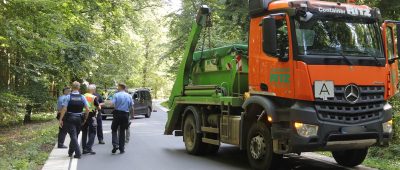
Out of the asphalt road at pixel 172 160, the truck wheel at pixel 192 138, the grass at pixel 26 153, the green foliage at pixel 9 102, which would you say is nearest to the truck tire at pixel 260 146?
the asphalt road at pixel 172 160

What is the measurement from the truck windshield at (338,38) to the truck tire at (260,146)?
1695 mm

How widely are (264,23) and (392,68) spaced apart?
272 cm

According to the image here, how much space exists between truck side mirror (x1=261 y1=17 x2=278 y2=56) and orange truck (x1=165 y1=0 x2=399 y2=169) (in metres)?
0.02

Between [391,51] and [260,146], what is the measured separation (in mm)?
3035

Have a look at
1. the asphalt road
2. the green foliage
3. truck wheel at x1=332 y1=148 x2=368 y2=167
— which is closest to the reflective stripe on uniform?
the asphalt road

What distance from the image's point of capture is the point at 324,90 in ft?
26.6

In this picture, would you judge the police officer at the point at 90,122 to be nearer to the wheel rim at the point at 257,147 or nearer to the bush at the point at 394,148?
the wheel rim at the point at 257,147

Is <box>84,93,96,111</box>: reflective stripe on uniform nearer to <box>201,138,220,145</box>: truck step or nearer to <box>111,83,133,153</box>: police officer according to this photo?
<box>111,83,133,153</box>: police officer

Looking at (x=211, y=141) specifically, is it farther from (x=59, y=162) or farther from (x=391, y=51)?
(x=391, y=51)

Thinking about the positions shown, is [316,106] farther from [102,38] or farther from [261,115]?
[102,38]

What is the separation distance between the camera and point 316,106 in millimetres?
8117

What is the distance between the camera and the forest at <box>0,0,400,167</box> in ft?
45.3

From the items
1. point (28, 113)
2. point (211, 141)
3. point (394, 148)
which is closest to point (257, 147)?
point (211, 141)

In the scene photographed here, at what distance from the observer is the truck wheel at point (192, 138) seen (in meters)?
11.9
